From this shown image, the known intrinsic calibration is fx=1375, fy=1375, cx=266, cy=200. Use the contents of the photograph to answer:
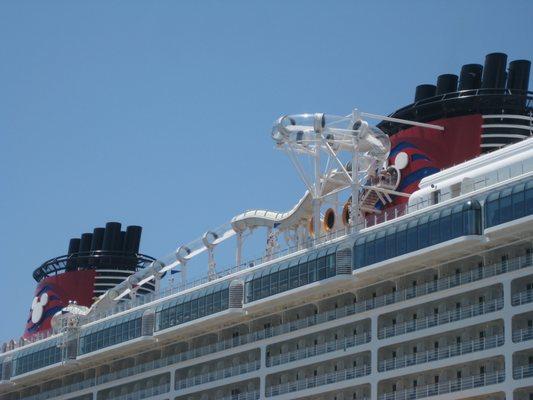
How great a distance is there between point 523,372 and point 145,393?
97.9 ft

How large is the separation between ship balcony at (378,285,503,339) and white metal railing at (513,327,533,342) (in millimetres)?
1513

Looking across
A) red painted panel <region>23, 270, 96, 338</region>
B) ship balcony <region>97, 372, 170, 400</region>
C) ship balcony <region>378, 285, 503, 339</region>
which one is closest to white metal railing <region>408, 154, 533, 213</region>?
ship balcony <region>378, 285, 503, 339</region>

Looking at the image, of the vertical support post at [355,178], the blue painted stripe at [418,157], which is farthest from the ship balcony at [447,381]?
the blue painted stripe at [418,157]

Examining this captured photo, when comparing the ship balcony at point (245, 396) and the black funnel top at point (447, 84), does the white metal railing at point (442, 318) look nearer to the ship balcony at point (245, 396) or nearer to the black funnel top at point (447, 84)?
the ship balcony at point (245, 396)

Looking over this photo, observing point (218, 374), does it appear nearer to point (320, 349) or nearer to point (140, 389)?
point (140, 389)

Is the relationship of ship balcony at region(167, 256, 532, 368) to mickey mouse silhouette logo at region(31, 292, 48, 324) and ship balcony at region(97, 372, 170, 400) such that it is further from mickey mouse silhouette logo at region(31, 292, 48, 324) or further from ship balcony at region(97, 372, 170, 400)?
mickey mouse silhouette logo at region(31, 292, 48, 324)

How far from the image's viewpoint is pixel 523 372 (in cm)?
4994

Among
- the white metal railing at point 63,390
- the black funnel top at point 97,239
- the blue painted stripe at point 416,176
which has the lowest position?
the white metal railing at point 63,390

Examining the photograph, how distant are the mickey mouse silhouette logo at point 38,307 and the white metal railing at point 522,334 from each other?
4992cm

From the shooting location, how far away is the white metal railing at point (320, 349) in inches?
2343

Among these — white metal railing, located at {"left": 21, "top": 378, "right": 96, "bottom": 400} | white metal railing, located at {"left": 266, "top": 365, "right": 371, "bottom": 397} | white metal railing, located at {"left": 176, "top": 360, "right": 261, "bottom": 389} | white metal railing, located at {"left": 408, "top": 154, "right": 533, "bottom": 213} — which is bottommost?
white metal railing, located at {"left": 266, "top": 365, "right": 371, "bottom": 397}

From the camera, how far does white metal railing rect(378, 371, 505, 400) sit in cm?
5131

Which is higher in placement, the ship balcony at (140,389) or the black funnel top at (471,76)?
the black funnel top at (471,76)

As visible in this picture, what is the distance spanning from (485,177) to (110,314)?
3165cm
